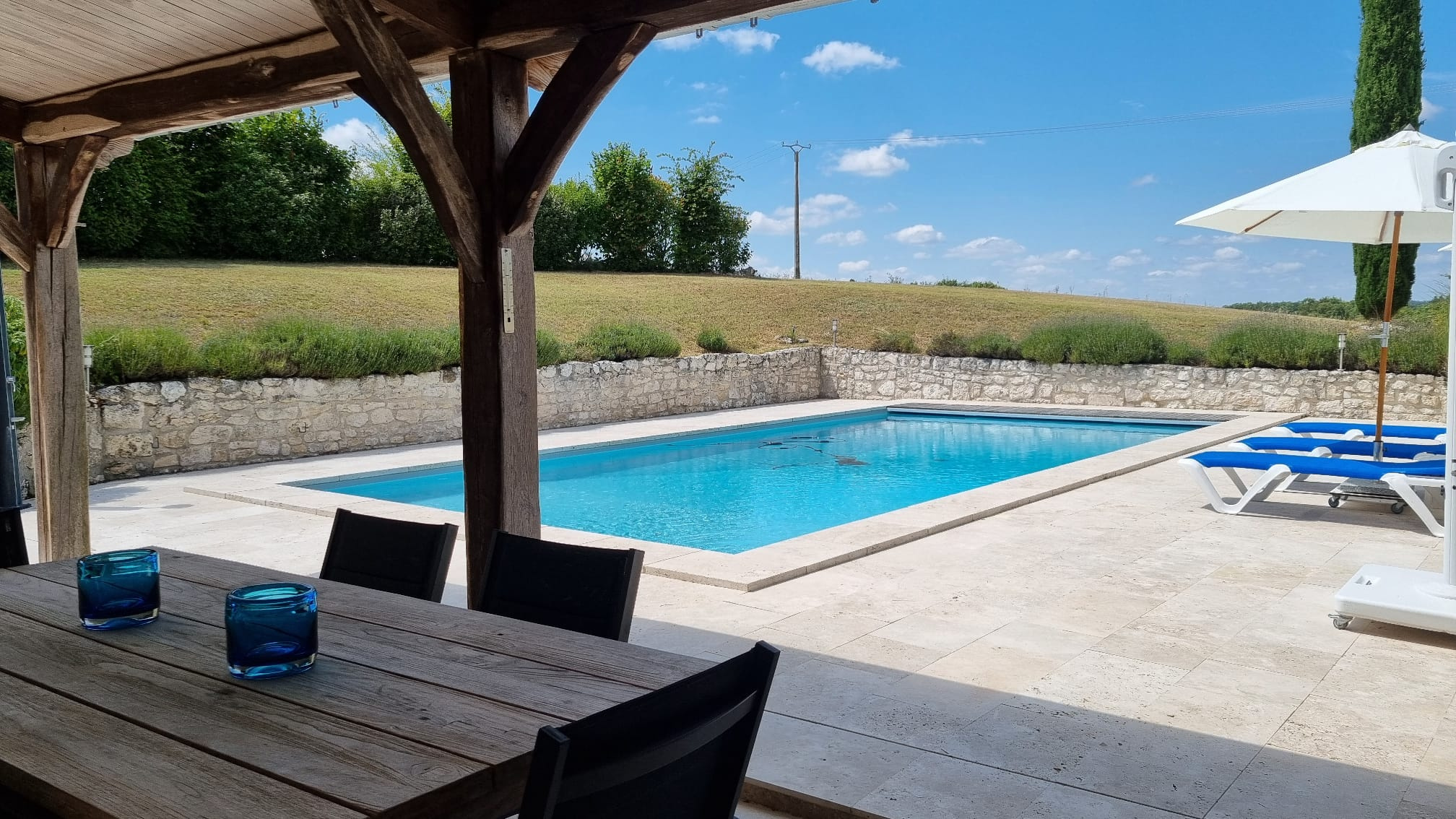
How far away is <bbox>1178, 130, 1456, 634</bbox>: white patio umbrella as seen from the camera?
381cm

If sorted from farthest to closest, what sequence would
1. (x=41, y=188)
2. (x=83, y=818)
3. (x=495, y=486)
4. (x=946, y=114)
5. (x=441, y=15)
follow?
(x=946, y=114), (x=41, y=188), (x=495, y=486), (x=441, y=15), (x=83, y=818)

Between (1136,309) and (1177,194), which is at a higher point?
(1177,194)

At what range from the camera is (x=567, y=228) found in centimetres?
2514

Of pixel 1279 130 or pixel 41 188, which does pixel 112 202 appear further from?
pixel 1279 130

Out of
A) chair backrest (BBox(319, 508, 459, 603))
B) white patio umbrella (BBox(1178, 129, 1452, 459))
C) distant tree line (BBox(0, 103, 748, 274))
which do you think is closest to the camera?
chair backrest (BBox(319, 508, 459, 603))

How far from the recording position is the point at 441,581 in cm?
240

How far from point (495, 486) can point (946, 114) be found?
140ft

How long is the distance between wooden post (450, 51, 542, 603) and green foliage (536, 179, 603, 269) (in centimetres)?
2134

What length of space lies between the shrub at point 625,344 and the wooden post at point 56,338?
7959 millimetres

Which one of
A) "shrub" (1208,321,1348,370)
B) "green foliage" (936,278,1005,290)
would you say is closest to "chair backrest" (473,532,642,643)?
"shrub" (1208,321,1348,370)

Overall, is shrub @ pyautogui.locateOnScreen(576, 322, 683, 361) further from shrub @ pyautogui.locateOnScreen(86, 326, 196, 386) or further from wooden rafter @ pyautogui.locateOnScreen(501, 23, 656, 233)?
wooden rafter @ pyautogui.locateOnScreen(501, 23, 656, 233)

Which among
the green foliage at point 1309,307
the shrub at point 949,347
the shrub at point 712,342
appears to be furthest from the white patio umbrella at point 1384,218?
the green foliage at point 1309,307

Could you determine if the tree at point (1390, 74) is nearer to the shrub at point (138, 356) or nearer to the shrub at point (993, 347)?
the shrub at point (993, 347)

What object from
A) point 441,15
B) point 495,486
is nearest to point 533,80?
point 441,15
